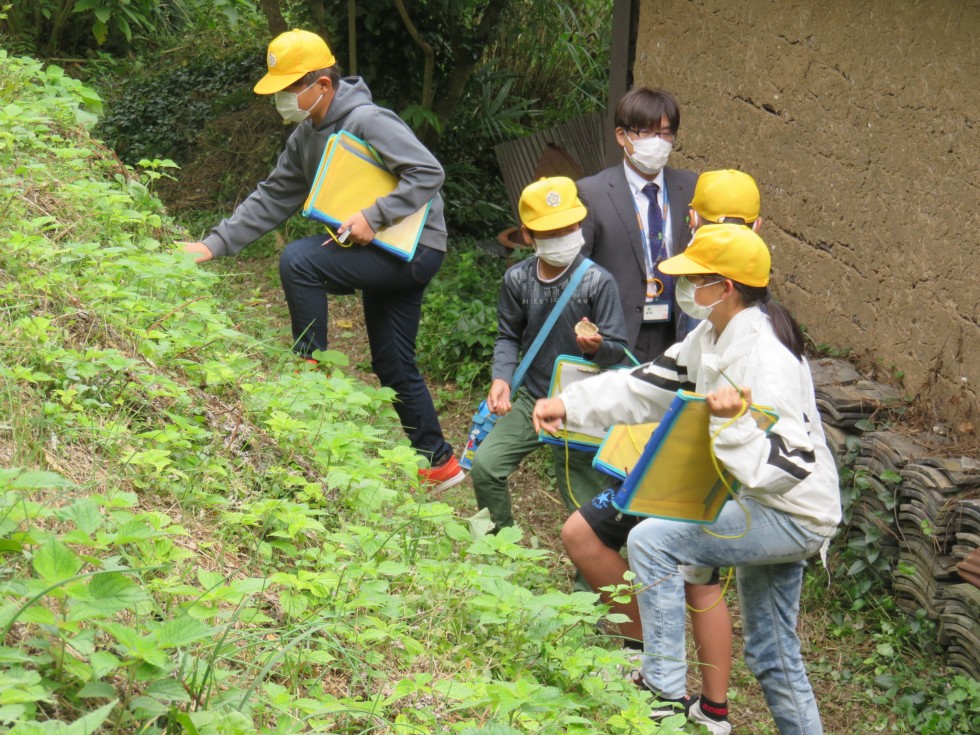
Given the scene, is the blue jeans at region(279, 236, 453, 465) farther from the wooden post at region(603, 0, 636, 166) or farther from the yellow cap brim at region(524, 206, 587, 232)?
the wooden post at region(603, 0, 636, 166)

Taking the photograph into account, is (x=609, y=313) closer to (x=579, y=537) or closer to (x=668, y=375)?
(x=668, y=375)

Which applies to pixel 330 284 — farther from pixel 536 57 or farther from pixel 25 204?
pixel 536 57

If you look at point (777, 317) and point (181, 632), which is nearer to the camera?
point (181, 632)

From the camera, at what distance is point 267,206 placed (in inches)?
212

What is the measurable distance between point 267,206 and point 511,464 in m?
1.79

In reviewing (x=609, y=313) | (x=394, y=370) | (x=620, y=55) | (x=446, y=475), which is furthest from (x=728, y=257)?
(x=620, y=55)

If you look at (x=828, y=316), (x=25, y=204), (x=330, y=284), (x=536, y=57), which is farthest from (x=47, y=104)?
(x=536, y=57)

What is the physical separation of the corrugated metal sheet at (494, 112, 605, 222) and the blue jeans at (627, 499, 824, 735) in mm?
5646

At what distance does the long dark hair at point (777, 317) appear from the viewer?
11.2 ft

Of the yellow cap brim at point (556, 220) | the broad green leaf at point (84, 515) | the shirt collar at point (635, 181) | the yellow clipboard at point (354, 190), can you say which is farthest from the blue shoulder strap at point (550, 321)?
the broad green leaf at point (84, 515)

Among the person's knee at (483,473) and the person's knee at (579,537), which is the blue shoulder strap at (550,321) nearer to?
the person's knee at (483,473)

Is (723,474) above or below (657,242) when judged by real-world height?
below

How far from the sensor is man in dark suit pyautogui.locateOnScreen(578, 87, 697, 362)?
460 cm

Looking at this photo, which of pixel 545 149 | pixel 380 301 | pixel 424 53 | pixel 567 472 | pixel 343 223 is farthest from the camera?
pixel 424 53
